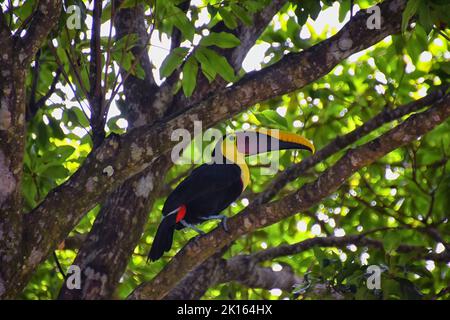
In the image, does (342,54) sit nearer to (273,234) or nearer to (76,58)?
(76,58)

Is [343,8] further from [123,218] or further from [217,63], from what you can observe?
[123,218]

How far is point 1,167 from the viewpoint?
4.17 meters

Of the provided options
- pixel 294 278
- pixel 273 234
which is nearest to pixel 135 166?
pixel 294 278

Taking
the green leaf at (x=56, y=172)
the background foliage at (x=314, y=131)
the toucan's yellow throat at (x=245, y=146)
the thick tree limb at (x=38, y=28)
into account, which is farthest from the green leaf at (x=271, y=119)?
the thick tree limb at (x=38, y=28)

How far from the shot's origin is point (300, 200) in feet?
13.9

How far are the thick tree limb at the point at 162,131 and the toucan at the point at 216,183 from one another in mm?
1224

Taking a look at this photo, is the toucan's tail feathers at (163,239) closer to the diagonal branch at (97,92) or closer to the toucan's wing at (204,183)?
the toucan's wing at (204,183)

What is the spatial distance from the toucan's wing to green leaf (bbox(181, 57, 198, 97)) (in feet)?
3.36

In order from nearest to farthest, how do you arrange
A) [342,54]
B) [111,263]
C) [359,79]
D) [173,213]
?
[342,54]
[111,263]
[173,213]
[359,79]

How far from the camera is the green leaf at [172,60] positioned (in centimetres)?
477

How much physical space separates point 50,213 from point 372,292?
200cm

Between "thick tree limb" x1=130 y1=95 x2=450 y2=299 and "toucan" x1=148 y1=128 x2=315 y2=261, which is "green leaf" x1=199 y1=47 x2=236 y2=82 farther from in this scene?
"toucan" x1=148 y1=128 x2=315 y2=261

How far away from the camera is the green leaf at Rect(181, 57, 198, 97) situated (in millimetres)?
4855

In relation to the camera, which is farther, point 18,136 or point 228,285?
point 228,285
